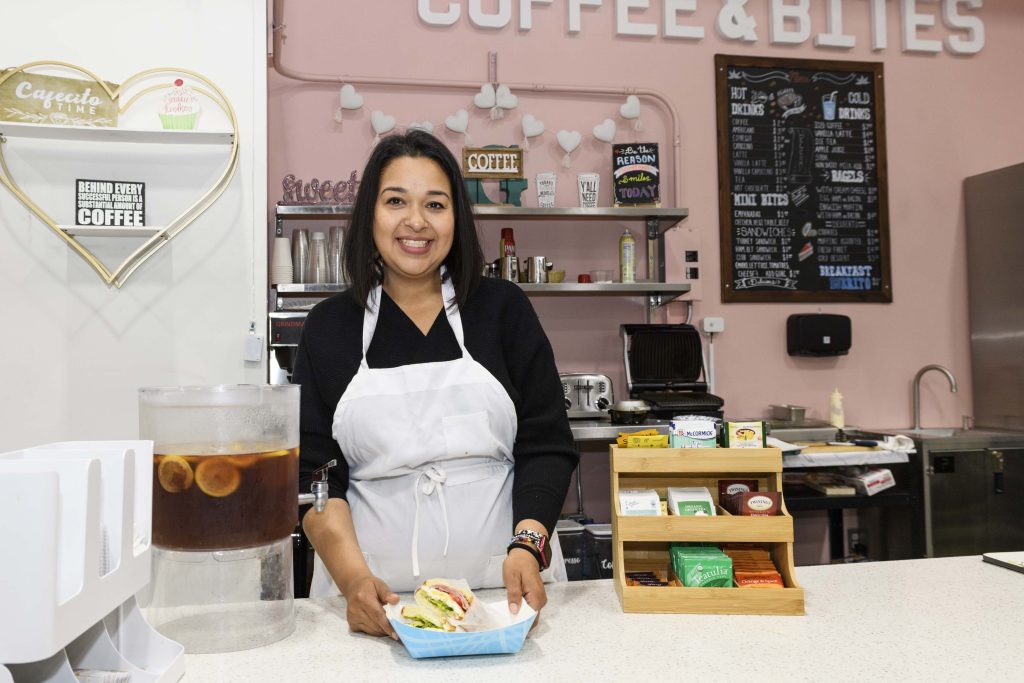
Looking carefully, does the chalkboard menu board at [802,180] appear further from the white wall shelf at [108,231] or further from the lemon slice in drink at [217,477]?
Result: the lemon slice in drink at [217,477]

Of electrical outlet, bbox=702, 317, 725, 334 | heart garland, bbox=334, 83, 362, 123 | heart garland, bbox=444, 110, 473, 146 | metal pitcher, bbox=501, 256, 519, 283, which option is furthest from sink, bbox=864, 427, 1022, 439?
heart garland, bbox=334, 83, 362, 123

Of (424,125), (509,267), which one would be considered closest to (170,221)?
(424,125)

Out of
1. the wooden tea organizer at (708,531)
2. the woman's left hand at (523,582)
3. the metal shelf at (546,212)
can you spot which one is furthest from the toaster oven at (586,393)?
the woman's left hand at (523,582)

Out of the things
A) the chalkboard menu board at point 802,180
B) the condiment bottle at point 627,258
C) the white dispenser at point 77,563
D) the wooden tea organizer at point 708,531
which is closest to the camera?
the white dispenser at point 77,563

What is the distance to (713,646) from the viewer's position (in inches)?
44.3

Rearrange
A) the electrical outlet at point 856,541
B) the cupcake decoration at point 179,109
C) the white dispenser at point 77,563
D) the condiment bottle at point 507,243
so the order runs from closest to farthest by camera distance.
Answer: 1. the white dispenser at point 77,563
2. the cupcake decoration at point 179,109
3. the condiment bottle at point 507,243
4. the electrical outlet at point 856,541

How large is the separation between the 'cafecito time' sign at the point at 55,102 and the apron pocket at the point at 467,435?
7.27 feet

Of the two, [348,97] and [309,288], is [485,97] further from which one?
[309,288]

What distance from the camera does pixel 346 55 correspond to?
379cm

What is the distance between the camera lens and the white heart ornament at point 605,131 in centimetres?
387

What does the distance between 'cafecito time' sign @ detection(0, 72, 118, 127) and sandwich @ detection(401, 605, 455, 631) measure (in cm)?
264

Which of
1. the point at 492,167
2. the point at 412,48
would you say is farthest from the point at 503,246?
the point at 412,48

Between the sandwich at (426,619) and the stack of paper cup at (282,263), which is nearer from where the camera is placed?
the sandwich at (426,619)

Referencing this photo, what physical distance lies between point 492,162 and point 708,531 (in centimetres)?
247
